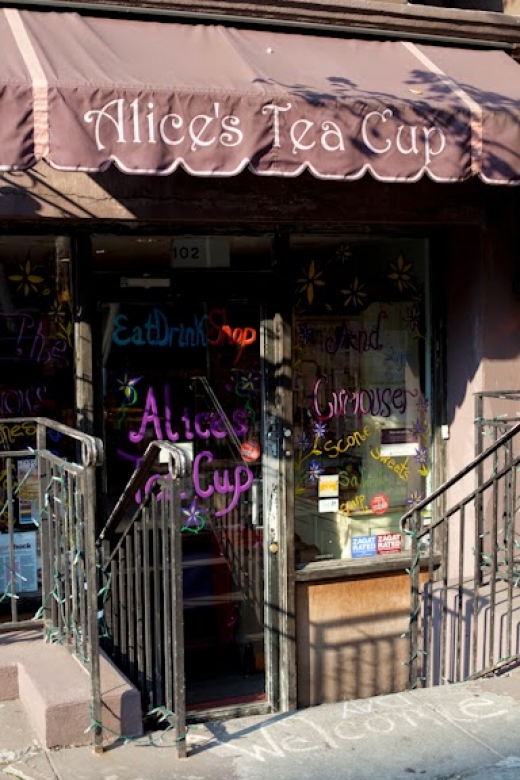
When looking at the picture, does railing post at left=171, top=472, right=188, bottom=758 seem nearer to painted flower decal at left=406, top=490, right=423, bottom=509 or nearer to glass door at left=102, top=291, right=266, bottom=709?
glass door at left=102, top=291, right=266, bottom=709

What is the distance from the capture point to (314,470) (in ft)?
23.1

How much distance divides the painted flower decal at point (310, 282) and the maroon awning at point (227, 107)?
1397 mm

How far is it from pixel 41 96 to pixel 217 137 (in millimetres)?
873

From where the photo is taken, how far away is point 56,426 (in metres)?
5.08

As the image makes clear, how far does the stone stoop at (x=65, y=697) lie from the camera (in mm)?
4484

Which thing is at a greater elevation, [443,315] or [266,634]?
[443,315]

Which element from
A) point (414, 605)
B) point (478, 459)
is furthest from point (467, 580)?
point (478, 459)

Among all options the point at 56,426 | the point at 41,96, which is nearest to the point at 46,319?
the point at 56,426

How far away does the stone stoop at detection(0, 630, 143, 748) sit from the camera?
14.7 ft

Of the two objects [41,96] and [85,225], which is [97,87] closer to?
[41,96]

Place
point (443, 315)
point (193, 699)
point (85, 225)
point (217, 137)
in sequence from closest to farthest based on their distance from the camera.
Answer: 1. point (217, 137)
2. point (85, 225)
3. point (193, 699)
4. point (443, 315)

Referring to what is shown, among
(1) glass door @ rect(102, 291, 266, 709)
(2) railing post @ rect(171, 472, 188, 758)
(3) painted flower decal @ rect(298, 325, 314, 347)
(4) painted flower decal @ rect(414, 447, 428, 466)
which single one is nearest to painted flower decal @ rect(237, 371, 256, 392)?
(1) glass door @ rect(102, 291, 266, 709)

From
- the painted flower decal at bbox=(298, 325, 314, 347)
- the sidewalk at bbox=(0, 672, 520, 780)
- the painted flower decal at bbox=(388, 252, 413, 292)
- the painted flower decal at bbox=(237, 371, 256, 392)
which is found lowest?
the sidewalk at bbox=(0, 672, 520, 780)

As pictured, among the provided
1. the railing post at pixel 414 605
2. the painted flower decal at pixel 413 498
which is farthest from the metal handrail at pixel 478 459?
the painted flower decal at pixel 413 498
